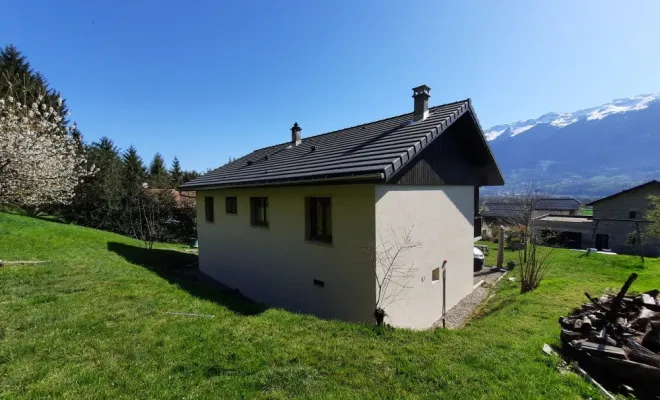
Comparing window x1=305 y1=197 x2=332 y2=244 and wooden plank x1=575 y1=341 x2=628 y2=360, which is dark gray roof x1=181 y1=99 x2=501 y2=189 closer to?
window x1=305 y1=197 x2=332 y2=244

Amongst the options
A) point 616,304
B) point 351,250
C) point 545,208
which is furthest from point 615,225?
point 351,250

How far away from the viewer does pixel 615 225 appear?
110 feet

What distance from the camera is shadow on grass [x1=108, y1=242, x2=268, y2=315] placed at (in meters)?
9.80

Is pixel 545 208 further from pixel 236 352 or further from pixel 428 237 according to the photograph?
pixel 236 352

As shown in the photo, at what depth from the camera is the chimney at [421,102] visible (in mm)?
Result: 10062

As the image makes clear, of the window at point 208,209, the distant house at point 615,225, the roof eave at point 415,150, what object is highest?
the roof eave at point 415,150

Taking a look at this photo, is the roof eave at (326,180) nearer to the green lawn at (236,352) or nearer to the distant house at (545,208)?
the green lawn at (236,352)

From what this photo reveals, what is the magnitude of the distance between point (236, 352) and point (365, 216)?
407cm

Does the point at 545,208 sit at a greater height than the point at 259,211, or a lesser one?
lesser

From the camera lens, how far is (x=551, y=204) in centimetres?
6019

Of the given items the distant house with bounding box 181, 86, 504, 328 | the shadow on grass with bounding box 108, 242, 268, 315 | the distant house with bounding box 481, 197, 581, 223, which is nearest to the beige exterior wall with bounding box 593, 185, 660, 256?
the distant house with bounding box 481, 197, 581, 223

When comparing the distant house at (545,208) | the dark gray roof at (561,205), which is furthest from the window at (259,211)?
the dark gray roof at (561,205)

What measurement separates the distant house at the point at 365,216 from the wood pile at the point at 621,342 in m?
3.88

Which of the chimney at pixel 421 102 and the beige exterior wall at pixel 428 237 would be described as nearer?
the beige exterior wall at pixel 428 237
